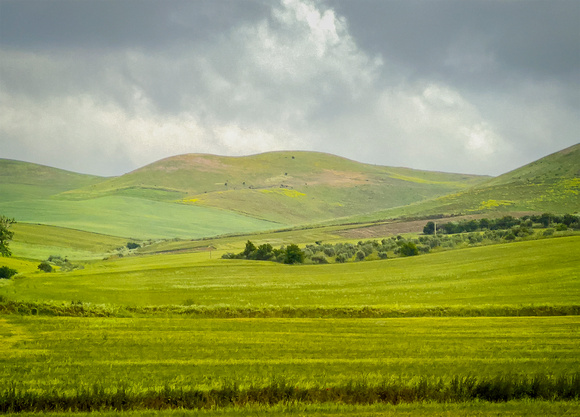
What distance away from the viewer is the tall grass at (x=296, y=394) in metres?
11.3

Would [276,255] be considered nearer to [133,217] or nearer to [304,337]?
[304,337]

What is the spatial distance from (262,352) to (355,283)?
94.9 ft

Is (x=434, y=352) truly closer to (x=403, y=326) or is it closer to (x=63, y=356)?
(x=403, y=326)

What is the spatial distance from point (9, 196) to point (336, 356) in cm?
15089

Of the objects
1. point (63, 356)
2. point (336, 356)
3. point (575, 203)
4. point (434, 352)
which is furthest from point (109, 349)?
point (575, 203)

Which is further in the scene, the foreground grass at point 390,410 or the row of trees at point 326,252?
the row of trees at point 326,252

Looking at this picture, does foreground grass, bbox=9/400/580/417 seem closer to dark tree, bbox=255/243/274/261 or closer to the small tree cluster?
the small tree cluster

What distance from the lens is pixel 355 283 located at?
145 feet

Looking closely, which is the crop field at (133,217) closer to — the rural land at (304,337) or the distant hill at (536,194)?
the distant hill at (536,194)

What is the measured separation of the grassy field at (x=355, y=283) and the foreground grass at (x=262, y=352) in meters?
8.16

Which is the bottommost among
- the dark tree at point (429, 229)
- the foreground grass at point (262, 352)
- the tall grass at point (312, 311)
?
the tall grass at point (312, 311)

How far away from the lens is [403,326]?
21.9 meters

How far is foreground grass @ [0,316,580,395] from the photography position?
12.6 meters

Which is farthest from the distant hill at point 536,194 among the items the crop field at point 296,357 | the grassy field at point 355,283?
the crop field at point 296,357
